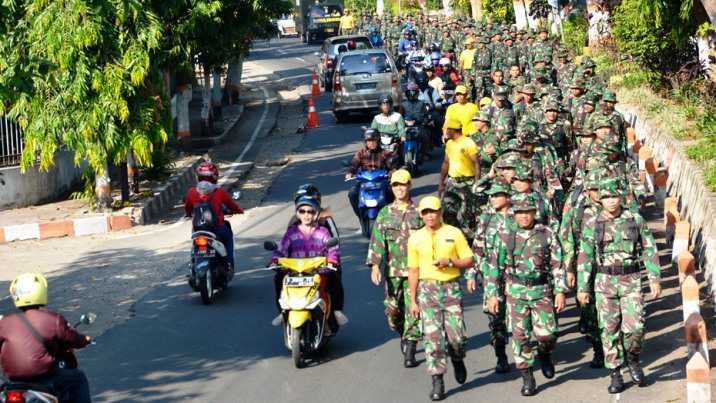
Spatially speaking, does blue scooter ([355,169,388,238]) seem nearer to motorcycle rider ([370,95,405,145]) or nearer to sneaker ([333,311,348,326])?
motorcycle rider ([370,95,405,145])

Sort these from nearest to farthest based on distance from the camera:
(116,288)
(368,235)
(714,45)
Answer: (116,288), (368,235), (714,45)

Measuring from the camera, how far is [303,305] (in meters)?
10.7

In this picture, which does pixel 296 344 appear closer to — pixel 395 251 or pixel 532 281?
Answer: pixel 395 251

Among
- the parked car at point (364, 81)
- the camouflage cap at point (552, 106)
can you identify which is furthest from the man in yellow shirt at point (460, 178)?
the parked car at point (364, 81)

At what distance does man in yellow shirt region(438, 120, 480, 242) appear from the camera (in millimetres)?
14594

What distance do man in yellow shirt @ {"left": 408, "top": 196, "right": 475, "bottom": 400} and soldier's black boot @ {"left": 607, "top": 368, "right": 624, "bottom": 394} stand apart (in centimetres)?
121

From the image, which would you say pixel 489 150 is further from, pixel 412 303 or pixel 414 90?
pixel 414 90

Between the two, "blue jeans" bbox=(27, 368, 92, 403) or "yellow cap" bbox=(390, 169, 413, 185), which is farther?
"yellow cap" bbox=(390, 169, 413, 185)

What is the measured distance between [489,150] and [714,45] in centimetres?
936

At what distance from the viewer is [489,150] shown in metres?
14.9

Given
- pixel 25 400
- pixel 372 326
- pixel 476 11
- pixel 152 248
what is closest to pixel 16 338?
pixel 25 400

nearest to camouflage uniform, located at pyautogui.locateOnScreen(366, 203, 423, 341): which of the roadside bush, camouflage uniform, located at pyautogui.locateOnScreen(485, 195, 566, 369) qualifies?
camouflage uniform, located at pyautogui.locateOnScreen(485, 195, 566, 369)

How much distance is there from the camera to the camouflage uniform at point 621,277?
9758mm

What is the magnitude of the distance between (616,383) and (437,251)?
178 centimetres
